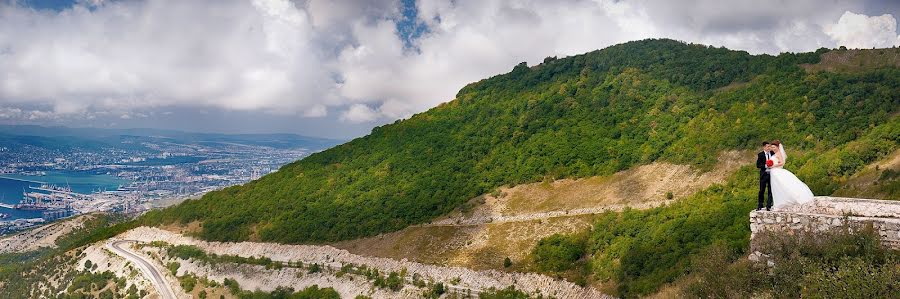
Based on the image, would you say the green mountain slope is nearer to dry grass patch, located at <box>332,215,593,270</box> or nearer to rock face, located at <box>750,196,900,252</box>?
dry grass patch, located at <box>332,215,593,270</box>

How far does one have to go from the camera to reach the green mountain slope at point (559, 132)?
121 ft

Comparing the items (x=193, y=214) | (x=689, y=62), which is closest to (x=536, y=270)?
(x=689, y=62)

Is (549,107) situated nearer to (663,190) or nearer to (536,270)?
(663,190)

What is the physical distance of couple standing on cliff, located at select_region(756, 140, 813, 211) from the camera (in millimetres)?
12266

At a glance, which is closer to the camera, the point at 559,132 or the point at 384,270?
the point at 384,270

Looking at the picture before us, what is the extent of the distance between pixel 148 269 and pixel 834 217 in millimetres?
57029

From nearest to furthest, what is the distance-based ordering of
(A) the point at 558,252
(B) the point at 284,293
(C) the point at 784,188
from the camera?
(C) the point at 784,188 < (A) the point at 558,252 < (B) the point at 284,293

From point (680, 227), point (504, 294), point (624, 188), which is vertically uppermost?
point (624, 188)

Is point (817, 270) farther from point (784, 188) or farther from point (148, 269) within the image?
point (148, 269)

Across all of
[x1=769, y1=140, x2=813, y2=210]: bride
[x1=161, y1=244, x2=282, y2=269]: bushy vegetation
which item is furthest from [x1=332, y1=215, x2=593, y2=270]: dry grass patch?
[x1=769, y1=140, x2=813, y2=210]: bride

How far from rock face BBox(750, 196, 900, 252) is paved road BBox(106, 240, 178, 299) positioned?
1855 inches

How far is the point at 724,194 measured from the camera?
31.1 metres

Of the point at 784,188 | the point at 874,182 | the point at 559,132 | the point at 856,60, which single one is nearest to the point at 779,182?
the point at 784,188

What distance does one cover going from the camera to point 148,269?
5150 centimetres
